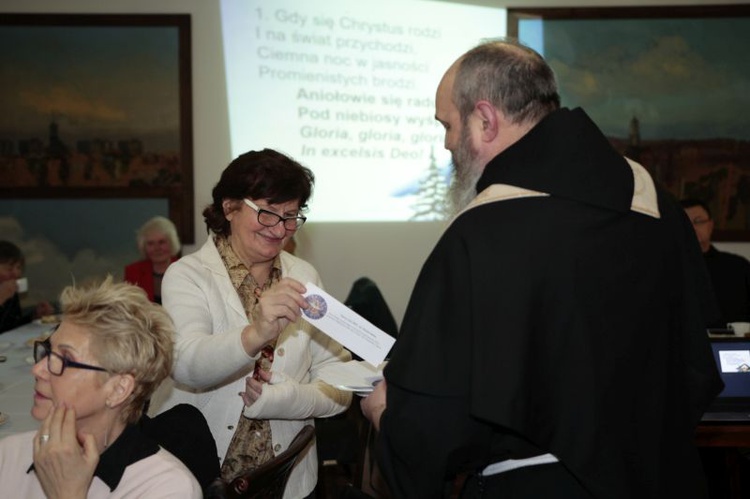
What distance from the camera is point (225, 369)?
7.50ft

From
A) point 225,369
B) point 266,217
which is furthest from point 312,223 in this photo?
point 225,369

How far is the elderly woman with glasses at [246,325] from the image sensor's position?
2426mm

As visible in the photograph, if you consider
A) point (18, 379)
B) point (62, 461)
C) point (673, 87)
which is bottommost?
point (18, 379)

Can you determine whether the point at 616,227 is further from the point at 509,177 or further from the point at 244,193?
the point at 244,193

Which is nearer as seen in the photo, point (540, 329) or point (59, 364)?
point (540, 329)

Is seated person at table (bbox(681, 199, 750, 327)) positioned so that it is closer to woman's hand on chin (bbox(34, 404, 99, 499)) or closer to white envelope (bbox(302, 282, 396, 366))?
white envelope (bbox(302, 282, 396, 366))

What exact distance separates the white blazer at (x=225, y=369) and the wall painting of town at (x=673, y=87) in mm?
4501

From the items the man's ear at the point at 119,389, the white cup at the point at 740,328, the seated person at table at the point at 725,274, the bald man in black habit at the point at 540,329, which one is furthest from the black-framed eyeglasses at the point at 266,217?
the seated person at table at the point at 725,274

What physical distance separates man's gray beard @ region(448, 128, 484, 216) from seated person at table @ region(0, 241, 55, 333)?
4.04 m

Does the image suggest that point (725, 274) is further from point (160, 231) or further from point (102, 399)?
point (102, 399)

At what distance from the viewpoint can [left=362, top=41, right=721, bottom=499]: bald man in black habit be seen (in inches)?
69.0

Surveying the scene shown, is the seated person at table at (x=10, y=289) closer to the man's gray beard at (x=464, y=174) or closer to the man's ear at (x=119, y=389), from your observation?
the man's ear at (x=119, y=389)

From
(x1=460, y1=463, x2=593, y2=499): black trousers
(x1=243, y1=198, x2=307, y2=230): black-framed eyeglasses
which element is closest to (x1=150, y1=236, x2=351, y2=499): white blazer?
(x1=243, y1=198, x2=307, y2=230): black-framed eyeglasses

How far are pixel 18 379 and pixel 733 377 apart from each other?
2891 mm
